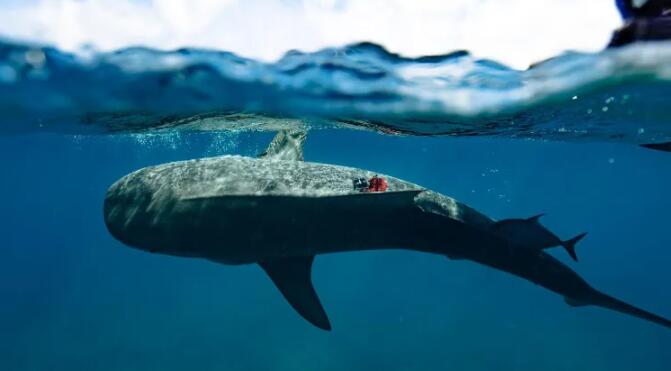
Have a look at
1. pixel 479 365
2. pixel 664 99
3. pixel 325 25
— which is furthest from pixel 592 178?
pixel 325 25

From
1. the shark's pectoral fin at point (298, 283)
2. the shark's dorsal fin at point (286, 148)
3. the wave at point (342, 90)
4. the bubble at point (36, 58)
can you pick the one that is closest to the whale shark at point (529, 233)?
the shark's pectoral fin at point (298, 283)

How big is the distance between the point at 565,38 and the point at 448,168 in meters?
44.6

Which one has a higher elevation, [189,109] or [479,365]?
[189,109]

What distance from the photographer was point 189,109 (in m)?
12.2

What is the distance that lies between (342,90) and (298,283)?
5485mm

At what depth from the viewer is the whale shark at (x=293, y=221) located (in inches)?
210

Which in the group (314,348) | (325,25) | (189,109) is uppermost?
(325,25)

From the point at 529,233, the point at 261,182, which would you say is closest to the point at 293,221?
the point at 261,182

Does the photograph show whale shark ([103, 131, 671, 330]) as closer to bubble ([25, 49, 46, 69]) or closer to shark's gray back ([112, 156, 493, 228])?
shark's gray back ([112, 156, 493, 228])

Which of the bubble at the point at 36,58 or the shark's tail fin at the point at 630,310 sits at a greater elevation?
the bubble at the point at 36,58

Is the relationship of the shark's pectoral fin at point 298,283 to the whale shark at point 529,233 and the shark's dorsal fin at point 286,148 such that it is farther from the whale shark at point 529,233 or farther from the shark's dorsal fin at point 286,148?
the whale shark at point 529,233

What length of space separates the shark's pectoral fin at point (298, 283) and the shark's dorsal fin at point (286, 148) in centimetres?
215

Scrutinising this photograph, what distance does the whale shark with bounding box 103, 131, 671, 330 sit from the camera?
5332 millimetres

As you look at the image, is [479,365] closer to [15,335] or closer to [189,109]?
[189,109]
